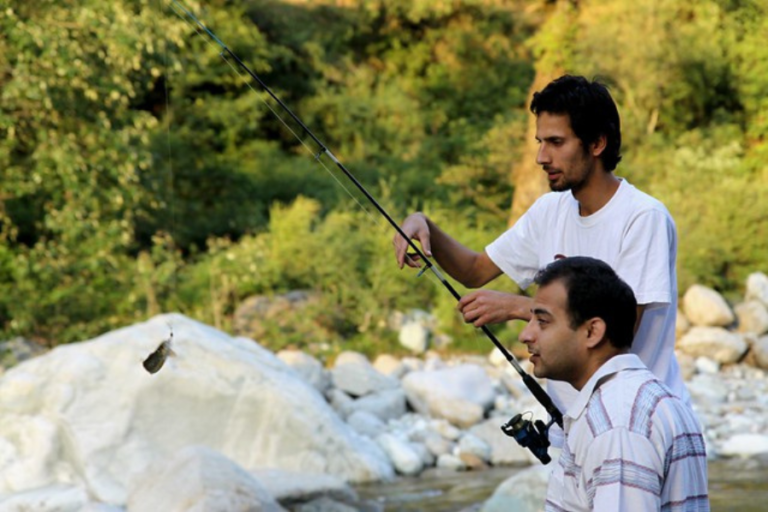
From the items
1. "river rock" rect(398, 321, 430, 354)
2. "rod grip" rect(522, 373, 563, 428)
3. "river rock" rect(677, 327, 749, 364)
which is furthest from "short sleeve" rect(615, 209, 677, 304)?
"river rock" rect(677, 327, 749, 364)

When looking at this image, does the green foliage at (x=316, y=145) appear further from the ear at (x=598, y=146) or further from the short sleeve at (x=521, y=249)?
the ear at (x=598, y=146)

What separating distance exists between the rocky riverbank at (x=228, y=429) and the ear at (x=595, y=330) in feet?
13.2

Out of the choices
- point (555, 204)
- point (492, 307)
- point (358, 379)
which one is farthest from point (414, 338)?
point (492, 307)

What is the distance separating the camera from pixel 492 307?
2869mm

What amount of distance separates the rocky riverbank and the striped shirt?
13.2 feet

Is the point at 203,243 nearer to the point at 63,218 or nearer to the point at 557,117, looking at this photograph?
the point at 63,218

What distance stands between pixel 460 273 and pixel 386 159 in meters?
14.5

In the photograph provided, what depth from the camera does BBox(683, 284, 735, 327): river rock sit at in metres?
13.0

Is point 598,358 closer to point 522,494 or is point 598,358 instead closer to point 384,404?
point 522,494

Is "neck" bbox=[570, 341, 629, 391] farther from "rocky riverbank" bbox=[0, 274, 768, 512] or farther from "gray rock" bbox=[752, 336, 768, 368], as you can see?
"gray rock" bbox=[752, 336, 768, 368]

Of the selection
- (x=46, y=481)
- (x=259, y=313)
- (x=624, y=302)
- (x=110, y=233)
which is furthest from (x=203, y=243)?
(x=624, y=302)

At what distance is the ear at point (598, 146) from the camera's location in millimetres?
2893

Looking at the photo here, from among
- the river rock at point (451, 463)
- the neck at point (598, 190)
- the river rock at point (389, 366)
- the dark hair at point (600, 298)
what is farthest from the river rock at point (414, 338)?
the dark hair at point (600, 298)

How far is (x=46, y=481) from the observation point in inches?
299
